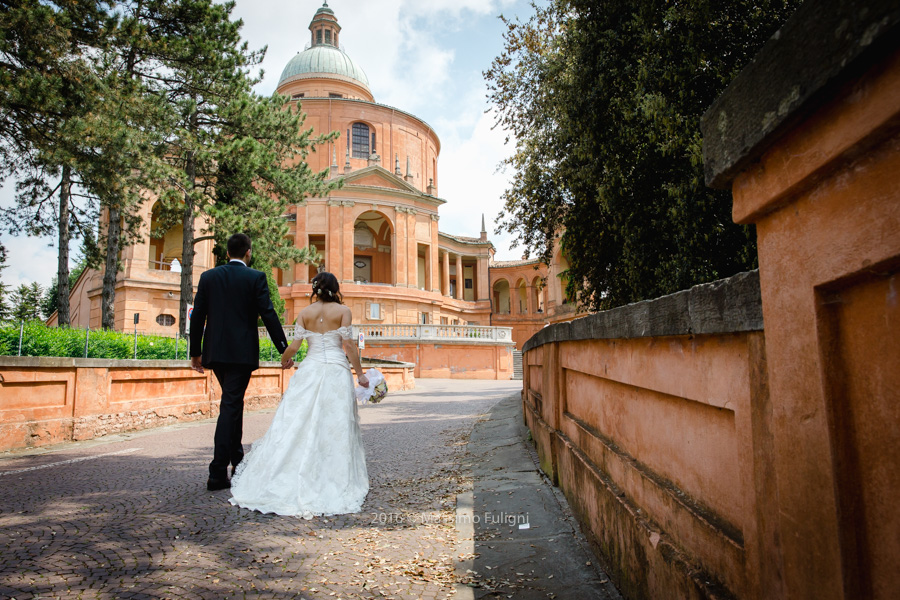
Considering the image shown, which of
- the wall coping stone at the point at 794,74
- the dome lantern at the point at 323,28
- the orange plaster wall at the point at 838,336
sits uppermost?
the dome lantern at the point at 323,28

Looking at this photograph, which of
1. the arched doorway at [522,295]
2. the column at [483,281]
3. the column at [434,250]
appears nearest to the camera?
the column at [434,250]

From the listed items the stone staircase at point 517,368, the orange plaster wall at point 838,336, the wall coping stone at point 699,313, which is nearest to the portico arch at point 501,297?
the stone staircase at point 517,368

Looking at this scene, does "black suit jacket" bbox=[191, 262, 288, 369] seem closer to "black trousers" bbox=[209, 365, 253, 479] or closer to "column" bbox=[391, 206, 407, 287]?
"black trousers" bbox=[209, 365, 253, 479]

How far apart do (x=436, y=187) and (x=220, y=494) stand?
41.8 metres

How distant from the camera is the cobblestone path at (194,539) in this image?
8.73 feet

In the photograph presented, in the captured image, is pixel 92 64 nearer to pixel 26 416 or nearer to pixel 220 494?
pixel 26 416

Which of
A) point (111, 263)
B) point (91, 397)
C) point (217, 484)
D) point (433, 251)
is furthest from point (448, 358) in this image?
point (217, 484)

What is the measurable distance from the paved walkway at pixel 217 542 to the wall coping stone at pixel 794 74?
7.13 feet

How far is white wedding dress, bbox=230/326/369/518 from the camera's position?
424 cm

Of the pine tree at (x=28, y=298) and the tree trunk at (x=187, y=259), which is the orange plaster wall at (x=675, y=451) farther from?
the pine tree at (x=28, y=298)

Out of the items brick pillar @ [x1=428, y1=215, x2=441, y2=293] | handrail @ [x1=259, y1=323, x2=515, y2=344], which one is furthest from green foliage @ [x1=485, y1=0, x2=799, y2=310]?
brick pillar @ [x1=428, y1=215, x2=441, y2=293]

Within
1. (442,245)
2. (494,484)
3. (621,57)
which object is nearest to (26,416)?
(494,484)

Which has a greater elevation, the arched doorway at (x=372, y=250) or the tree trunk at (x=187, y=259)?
the arched doorway at (x=372, y=250)

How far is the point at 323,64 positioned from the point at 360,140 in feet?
23.8
